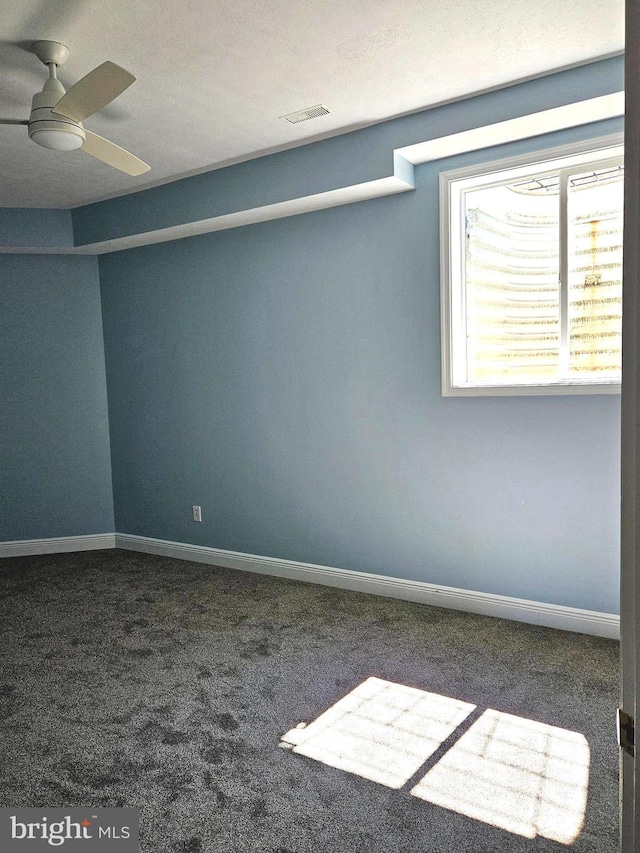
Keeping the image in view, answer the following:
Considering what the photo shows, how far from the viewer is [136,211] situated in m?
4.32

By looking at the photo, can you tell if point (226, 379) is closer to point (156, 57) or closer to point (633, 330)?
point (156, 57)

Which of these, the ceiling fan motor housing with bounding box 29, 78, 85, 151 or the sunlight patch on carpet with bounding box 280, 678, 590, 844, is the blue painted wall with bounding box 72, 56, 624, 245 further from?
the sunlight patch on carpet with bounding box 280, 678, 590, 844

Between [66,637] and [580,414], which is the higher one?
[580,414]

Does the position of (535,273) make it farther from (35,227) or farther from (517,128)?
(35,227)

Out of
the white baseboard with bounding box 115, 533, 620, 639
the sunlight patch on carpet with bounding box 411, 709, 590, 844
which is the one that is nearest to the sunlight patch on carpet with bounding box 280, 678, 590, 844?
the sunlight patch on carpet with bounding box 411, 709, 590, 844

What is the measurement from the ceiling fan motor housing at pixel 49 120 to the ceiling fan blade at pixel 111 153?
0.10 m

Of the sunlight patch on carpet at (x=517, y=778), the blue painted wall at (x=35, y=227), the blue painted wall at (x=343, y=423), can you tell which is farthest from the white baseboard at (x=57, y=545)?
the sunlight patch on carpet at (x=517, y=778)

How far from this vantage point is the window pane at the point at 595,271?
3.01m

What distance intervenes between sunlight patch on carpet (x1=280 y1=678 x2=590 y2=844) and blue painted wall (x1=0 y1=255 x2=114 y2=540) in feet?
11.0

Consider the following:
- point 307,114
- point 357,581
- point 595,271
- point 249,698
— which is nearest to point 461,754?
point 249,698

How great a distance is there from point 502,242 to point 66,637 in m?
3.08

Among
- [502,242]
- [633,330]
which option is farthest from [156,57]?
[633,330]

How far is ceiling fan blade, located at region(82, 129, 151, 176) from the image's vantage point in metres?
2.65

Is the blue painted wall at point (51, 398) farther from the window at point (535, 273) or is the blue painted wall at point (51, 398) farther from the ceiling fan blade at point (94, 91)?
the window at point (535, 273)
